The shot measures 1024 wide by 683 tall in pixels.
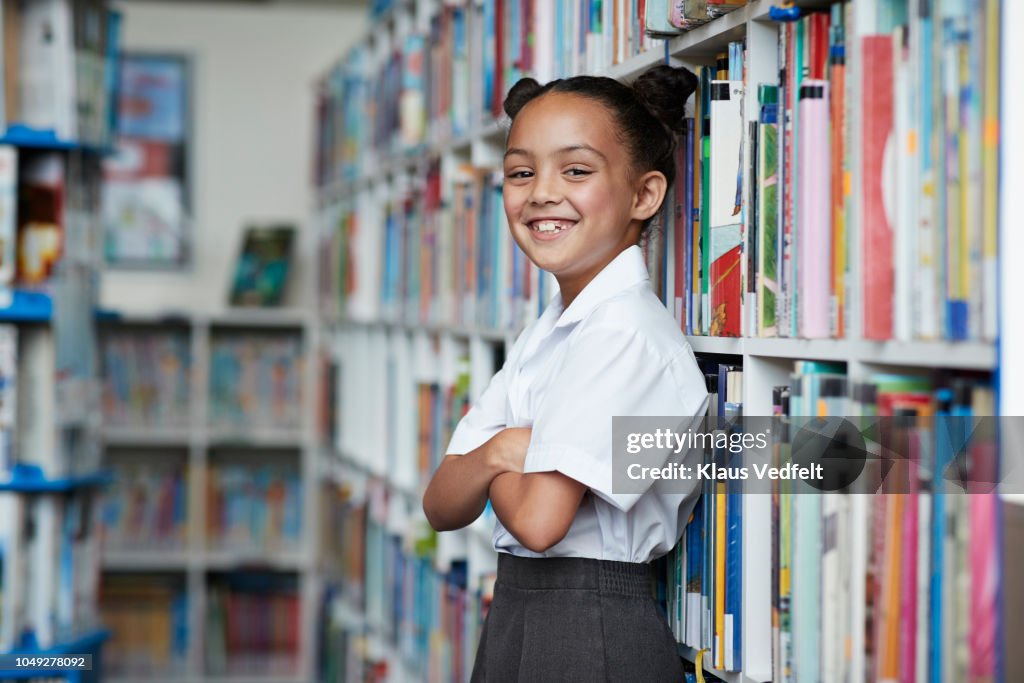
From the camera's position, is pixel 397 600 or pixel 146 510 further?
pixel 146 510

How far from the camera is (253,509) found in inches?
180

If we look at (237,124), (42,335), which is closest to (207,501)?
(237,124)

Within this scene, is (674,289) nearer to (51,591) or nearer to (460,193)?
(460,193)

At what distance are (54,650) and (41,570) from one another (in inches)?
7.5

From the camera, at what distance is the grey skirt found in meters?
1.42

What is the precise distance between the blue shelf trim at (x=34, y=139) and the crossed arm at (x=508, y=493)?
168cm

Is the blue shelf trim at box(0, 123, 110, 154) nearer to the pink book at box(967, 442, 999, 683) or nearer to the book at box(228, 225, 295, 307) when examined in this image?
the book at box(228, 225, 295, 307)

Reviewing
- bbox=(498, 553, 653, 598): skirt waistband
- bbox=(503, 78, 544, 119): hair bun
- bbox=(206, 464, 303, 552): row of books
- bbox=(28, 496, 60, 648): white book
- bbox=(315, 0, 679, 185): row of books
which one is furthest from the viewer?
bbox=(206, 464, 303, 552): row of books

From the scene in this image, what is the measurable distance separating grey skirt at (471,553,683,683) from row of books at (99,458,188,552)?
10.8 feet

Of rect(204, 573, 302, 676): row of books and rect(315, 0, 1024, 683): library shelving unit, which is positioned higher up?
rect(315, 0, 1024, 683): library shelving unit

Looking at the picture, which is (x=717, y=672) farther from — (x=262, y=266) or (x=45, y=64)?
(x=262, y=266)

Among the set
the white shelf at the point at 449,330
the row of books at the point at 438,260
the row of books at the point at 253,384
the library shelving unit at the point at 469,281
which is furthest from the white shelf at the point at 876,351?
the row of books at the point at 253,384

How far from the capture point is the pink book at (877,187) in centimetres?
110

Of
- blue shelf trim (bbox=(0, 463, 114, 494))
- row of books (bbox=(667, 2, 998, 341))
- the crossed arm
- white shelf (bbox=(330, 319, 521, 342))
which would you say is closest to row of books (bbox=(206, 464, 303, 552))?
white shelf (bbox=(330, 319, 521, 342))
